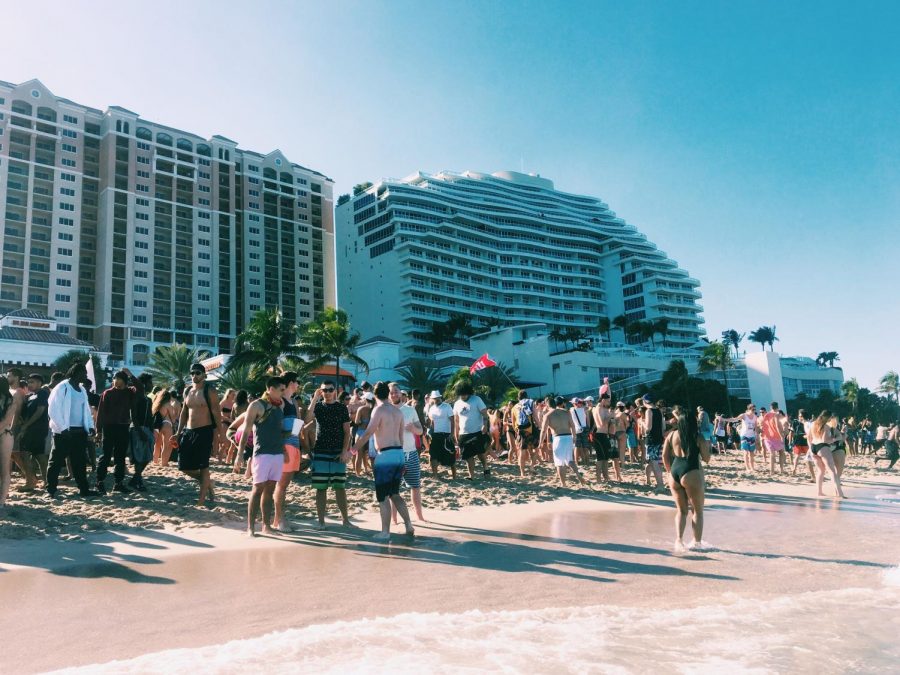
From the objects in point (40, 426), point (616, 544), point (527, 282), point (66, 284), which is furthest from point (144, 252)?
point (616, 544)

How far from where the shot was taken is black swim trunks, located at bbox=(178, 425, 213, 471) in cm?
802

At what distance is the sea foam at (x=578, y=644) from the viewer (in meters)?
A: 3.62

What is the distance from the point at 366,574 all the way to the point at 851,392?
90.5 m

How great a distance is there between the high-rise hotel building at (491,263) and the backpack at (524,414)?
7508 cm

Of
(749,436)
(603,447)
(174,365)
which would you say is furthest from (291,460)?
(174,365)

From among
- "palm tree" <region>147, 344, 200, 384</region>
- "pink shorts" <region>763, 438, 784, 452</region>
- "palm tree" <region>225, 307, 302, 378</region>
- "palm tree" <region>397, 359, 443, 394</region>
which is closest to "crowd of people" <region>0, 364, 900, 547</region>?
"pink shorts" <region>763, 438, 784, 452</region>

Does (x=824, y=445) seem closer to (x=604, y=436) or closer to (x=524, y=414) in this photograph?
(x=604, y=436)

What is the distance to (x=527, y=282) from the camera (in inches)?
4232

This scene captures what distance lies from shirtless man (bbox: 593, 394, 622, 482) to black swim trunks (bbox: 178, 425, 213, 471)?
724 centimetres

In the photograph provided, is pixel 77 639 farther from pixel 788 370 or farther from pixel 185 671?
pixel 788 370

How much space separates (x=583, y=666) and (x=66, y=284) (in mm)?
86971

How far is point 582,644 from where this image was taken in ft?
12.9

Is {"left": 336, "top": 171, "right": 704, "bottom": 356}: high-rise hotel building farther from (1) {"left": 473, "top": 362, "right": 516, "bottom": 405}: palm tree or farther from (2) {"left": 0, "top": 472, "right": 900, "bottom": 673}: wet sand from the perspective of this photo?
(2) {"left": 0, "top": 472, "right": 900, "bottom": 673}: wet sand

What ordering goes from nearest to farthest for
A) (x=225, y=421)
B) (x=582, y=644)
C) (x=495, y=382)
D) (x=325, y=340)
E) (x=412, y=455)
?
(x=582, y=644) < (x=412, y=455) < (x=225, y=421) < (x=325, y=340) < (x=495, y=382)
